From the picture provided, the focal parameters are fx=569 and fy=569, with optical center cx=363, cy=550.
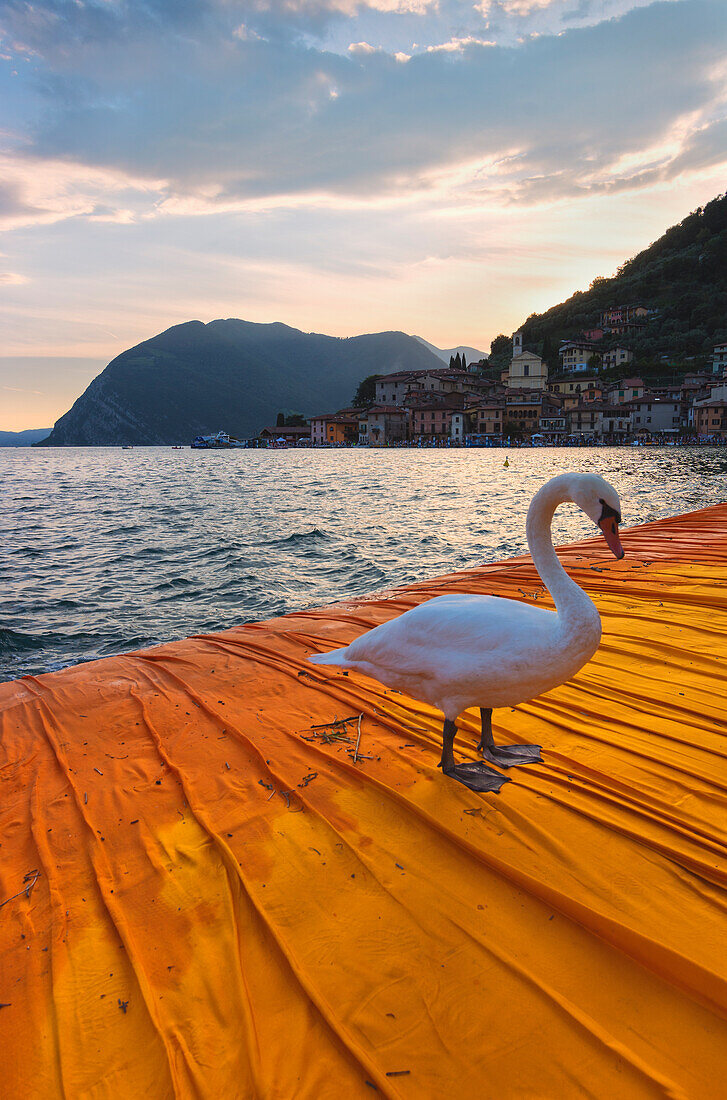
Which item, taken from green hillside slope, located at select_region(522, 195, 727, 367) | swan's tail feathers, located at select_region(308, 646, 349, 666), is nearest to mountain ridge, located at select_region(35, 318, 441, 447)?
green hillside slope, located at select_region(522, 195, 727, 367)

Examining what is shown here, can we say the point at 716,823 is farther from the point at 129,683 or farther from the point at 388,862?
the point at 129,683

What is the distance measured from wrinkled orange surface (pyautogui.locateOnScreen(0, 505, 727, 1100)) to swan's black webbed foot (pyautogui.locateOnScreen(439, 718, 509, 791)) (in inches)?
2.7

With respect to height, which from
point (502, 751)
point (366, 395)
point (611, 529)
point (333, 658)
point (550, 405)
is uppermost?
point (366, 395)

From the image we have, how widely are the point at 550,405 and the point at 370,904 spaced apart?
8880 cm

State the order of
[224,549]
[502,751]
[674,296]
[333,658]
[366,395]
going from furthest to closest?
[366,395] < [674,296] < [224,549] < [333,658] < [502,751]

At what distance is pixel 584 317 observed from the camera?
10444 cm

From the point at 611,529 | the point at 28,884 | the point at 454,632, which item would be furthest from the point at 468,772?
the point at 28,884

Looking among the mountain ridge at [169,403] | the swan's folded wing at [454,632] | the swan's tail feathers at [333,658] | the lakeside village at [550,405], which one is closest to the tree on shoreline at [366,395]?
the lakeside village at [550,405]

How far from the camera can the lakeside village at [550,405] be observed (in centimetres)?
7188

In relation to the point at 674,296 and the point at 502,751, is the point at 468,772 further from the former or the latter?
the point at 674,296

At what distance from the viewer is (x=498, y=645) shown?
246 centimetres

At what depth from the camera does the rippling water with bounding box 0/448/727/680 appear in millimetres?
8820

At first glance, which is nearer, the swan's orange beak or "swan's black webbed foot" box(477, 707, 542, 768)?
the swan's orange beak

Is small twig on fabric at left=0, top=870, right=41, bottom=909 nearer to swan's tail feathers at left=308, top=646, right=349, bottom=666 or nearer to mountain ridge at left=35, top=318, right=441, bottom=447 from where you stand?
swan's tail feathers at left=308, top=646, right=349, bottom=666
